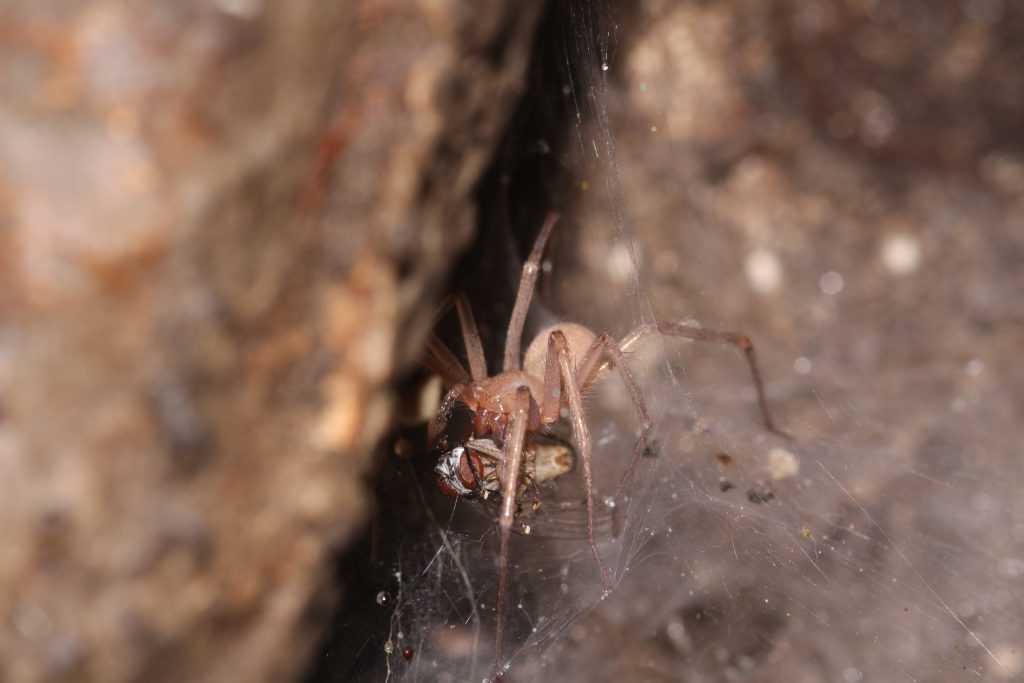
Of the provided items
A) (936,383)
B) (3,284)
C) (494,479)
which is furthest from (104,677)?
(936,383)

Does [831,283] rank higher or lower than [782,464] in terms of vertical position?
higher

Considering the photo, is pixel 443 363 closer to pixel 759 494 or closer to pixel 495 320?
pixel 495 320

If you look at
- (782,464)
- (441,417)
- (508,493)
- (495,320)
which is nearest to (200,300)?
(508,493)

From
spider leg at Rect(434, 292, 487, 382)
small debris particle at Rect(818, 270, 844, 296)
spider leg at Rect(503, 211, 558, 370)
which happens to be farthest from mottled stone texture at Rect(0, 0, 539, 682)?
small debris particle at Rect(818, 270, 844, 296)

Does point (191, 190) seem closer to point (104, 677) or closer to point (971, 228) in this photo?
point (104, 677)

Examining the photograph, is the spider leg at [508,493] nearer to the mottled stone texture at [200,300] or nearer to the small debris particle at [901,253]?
the mottled stone texture at [200,300]

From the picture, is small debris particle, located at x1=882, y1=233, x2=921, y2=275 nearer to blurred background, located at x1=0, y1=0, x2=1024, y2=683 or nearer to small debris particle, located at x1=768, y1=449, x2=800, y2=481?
blurred background, located at x1=0, y1=0, x2=1024, y2=683

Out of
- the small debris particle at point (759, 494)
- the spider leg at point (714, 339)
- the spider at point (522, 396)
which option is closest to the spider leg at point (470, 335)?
the spider at point (522, 396)

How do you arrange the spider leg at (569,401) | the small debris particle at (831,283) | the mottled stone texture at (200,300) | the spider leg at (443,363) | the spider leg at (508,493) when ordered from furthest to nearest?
the small debris particle at (831,283), the spider leg at (443,363), the spider leg at (569,401), the spider leg at (508,493), the mottled stone texture at (200,300)
